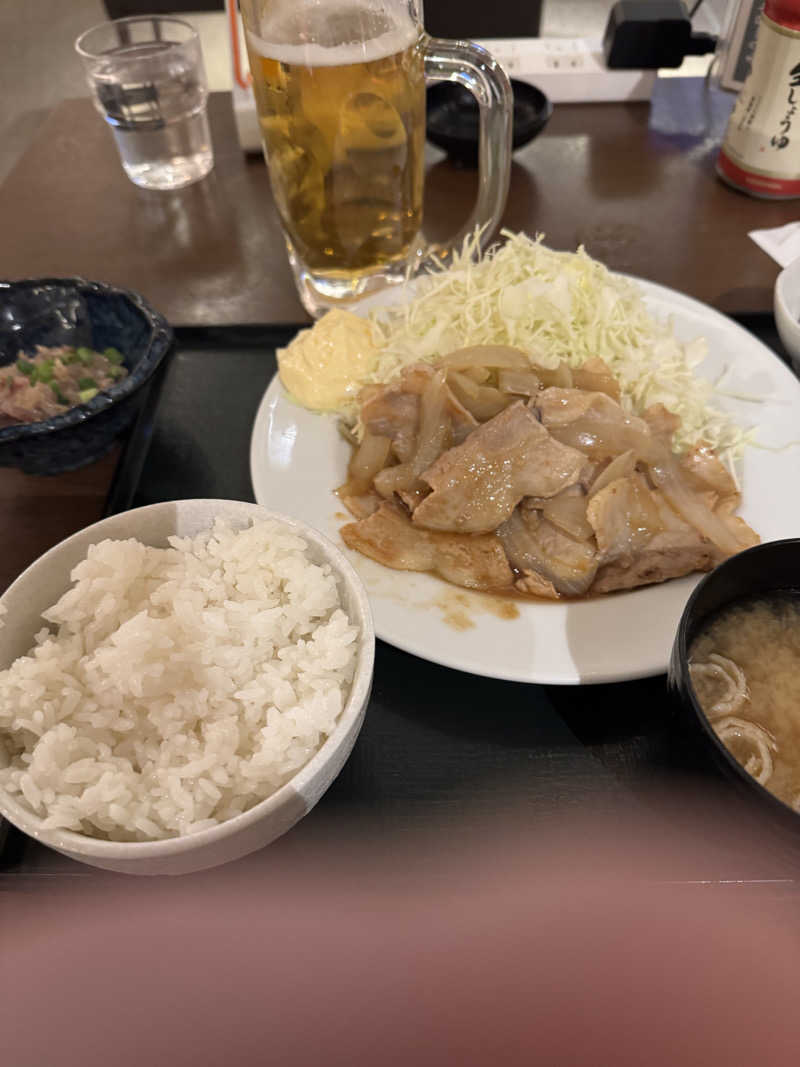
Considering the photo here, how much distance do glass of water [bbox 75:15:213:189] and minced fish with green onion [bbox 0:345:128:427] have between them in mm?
1378

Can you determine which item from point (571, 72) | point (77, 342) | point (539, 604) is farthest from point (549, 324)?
point (571, 72)

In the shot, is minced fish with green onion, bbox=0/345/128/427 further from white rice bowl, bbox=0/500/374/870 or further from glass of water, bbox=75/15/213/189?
glass of water, bbox=75/15/213/189

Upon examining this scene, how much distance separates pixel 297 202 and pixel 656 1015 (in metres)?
2.04

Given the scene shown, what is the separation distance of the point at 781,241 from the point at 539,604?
6.01ft

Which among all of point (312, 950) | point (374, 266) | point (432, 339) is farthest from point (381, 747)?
point (374, 266)

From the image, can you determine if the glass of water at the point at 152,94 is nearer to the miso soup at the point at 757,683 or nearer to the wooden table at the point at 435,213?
the wooden table at the point at 435,213

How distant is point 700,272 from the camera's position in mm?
2406

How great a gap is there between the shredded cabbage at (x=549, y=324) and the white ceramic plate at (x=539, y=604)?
0.47 ft

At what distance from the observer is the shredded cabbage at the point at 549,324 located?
6.29 feet

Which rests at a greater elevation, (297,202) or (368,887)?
(297,202)

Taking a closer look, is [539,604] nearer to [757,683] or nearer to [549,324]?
[757,683]

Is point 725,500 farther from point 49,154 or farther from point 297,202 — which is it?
point 49,154

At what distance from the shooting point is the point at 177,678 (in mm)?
1113

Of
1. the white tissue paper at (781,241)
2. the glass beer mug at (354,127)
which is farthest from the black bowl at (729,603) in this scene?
the white tissue paper at (781,241)
